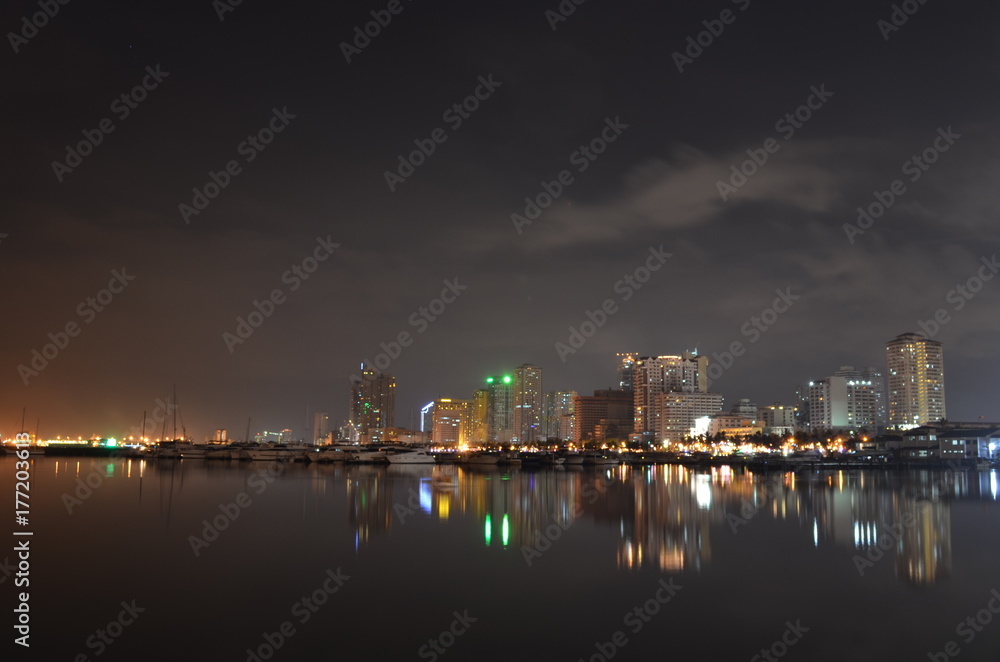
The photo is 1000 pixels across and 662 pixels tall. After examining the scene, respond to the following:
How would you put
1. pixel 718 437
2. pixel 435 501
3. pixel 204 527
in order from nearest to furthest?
pixel 204 527 < pixel 435 501 < pixel 718 437

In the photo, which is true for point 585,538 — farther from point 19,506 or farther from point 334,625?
point 19,506

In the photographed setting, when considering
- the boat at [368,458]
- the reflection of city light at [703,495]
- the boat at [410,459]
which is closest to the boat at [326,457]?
the boat at [368,458]

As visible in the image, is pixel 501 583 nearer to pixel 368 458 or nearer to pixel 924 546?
pixel 924 546

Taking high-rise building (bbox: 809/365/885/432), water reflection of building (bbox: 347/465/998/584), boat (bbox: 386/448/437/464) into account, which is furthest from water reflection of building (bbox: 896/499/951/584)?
high-rise building (bbox: 809/365/885/432)

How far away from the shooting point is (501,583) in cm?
1794

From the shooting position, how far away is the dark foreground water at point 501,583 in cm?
1323

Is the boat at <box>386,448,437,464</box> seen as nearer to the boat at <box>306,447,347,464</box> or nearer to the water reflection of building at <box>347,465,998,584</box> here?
the boat at <box>306,447,347,464</box>

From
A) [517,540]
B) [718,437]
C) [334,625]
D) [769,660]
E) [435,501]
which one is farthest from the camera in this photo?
[718,437]

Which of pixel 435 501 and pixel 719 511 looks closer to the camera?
pixel 719 511

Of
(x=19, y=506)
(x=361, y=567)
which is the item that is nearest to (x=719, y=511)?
(x=361, y=567)

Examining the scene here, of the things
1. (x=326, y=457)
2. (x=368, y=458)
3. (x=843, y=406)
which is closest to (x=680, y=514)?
(x=368, y=458)

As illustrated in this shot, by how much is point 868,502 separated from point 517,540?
78.2 ft

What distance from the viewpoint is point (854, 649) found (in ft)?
43.4

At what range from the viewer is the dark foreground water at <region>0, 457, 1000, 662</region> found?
1323 cm
